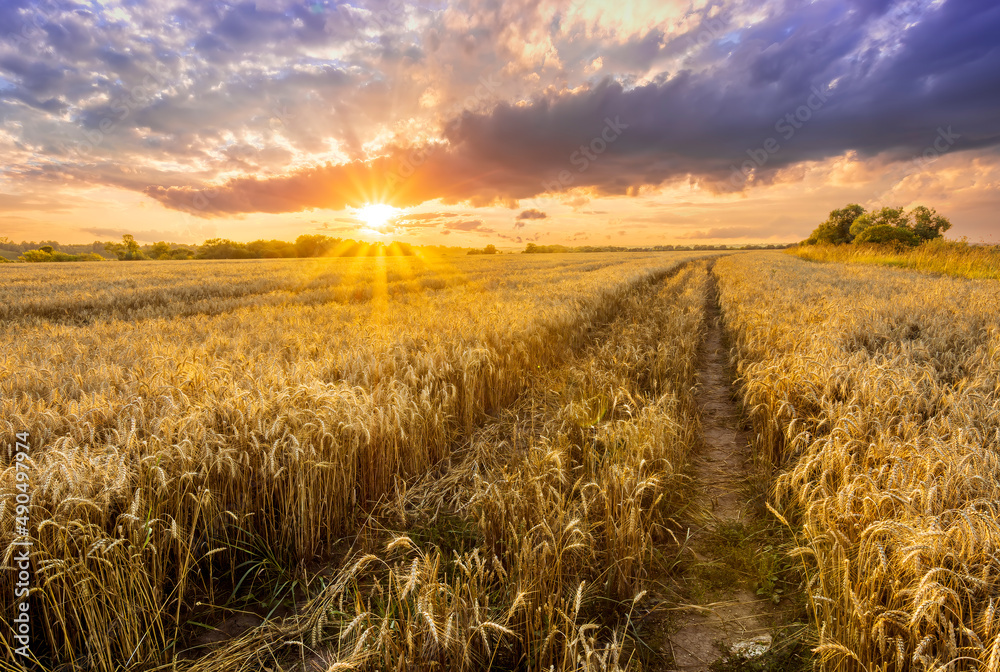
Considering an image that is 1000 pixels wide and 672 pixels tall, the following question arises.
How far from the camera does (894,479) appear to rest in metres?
2.40

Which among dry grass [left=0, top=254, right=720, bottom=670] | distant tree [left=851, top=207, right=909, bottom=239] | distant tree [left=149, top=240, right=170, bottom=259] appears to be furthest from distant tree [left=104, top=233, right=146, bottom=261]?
distant tree [left=851, top=207, right=909, bottom=239]

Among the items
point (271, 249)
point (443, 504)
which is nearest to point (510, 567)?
point (443, 504)

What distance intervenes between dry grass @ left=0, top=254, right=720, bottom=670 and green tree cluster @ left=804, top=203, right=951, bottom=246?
184 ft

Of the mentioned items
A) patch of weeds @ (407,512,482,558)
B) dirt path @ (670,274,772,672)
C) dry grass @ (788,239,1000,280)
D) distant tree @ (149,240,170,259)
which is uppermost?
distant tree @ (149,240,170,259)

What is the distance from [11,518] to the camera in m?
2.04

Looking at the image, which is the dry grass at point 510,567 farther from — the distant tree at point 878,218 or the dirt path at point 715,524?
the distant tree at point 878,218

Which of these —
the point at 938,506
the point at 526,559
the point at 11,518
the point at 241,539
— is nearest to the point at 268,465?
the point at 241,539

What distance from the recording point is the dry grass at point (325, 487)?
6.86 ft

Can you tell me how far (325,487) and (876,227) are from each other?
62643 millimetres

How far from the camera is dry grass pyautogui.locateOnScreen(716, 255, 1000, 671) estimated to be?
182cm

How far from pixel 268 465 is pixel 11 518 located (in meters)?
1.17

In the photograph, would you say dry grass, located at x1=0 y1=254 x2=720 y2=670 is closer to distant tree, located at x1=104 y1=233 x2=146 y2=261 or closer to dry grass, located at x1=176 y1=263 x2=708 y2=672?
dry grass, located at x1=176 y1=263 x2=708 y2=672

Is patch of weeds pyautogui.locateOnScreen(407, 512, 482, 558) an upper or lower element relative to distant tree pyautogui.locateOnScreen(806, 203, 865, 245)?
lower

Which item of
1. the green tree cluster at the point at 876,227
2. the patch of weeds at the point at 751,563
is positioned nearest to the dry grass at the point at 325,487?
the patch of weeds at the point at 751,563
